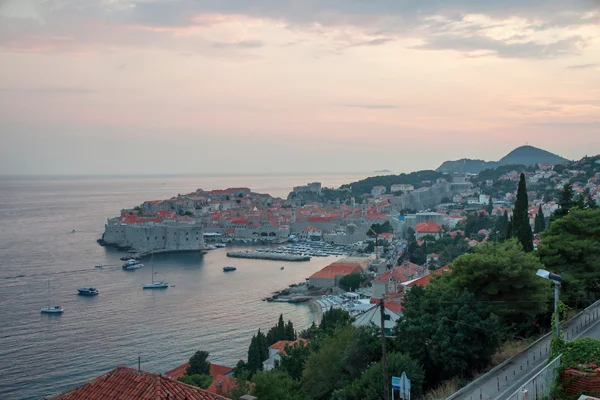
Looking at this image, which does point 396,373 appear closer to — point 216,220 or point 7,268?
point 7,268

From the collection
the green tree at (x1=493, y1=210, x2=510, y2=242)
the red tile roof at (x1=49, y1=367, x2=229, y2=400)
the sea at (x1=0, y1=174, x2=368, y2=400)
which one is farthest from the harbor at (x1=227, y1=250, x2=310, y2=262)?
the red tile roof at (x1=49, y1=367, x2=229, y2=400)

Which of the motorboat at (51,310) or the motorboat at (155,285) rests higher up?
the motorboat at (51,310)

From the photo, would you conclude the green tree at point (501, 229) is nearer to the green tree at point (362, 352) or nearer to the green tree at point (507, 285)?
the green tree at point (507, 285)

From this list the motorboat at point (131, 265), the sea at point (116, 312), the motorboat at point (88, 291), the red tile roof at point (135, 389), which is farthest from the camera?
the motorboat at point (131, 265)

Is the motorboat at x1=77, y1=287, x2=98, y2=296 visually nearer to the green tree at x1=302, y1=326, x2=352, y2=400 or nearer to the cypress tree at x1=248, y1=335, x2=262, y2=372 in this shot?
the cypress tree at x1=248, y1=335, x2=262, y2=372

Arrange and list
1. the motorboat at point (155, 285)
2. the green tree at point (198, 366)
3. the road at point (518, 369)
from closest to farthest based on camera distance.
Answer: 1. the road at point (518, 369)
2. the green tree at point (198, 366)
3. the motorboat at point (155, 285)

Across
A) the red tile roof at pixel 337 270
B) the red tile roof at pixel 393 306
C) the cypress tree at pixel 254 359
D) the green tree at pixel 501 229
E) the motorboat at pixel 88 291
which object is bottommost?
the motorboat at pixel 88 291

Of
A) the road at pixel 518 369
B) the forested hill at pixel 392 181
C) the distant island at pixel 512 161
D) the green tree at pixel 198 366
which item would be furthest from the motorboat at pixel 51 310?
the distant island at pixel 512 161
